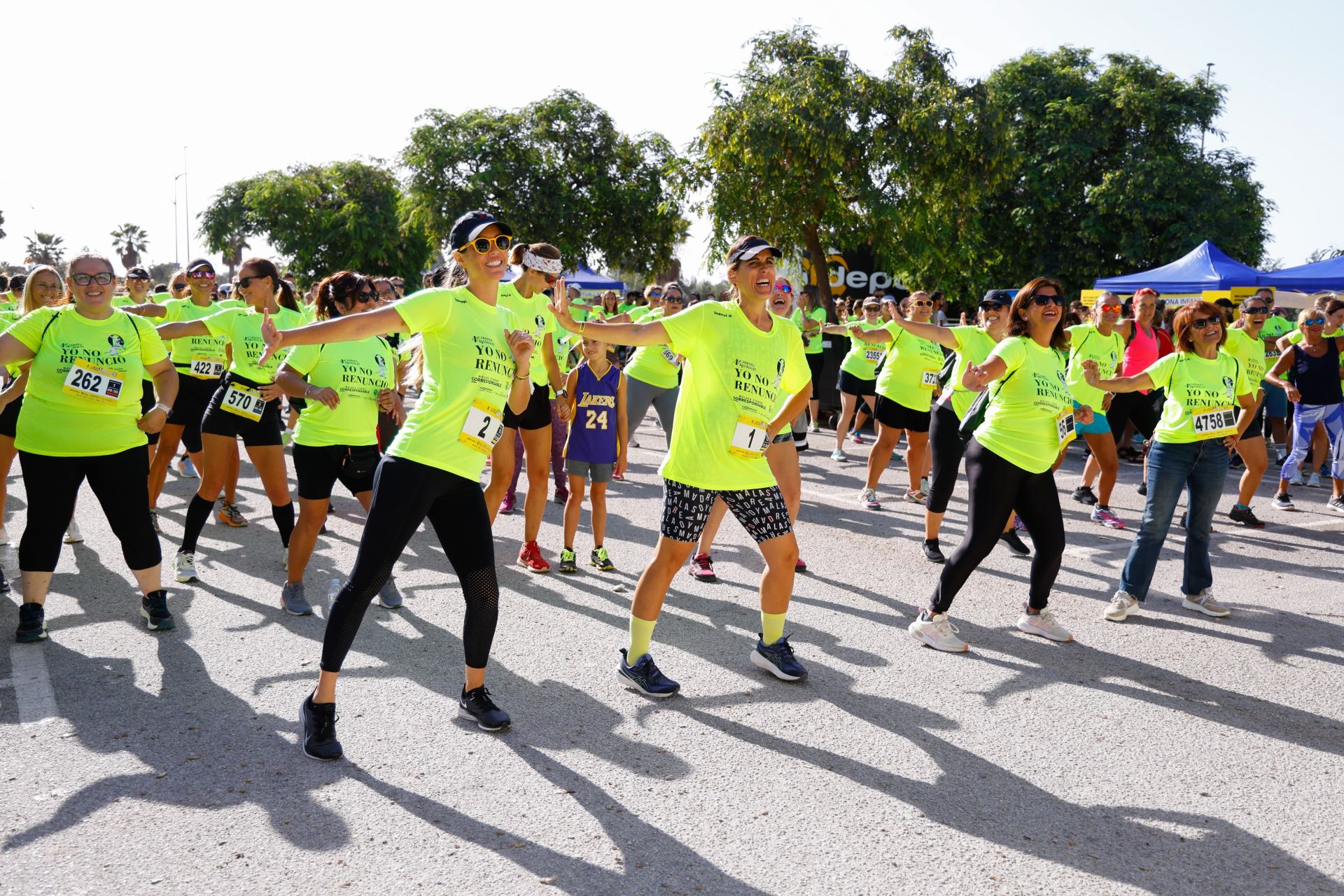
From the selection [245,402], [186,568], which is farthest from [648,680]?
[186,568]

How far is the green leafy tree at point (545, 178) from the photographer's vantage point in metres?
30.0

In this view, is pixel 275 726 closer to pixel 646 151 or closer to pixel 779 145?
pixel 779 145

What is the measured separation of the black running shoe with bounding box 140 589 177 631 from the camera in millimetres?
4996

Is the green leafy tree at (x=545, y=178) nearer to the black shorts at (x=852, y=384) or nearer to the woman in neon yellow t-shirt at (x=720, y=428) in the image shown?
the black shorts at (x=852, y=384)

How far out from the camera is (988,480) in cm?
499

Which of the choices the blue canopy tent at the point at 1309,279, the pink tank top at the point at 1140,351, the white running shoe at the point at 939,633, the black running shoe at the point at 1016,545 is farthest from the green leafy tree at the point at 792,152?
the white running shoe at the point at 939,633

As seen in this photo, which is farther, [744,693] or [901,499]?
[901,499]

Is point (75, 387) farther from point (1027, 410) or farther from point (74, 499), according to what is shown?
point (1027, 410)

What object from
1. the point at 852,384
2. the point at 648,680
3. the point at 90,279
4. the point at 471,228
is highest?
the point at 471,228

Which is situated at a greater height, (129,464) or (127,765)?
(129,464)

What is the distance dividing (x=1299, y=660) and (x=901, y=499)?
450 centimetres

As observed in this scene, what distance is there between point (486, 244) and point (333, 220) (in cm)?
4083

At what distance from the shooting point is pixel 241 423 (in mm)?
5938

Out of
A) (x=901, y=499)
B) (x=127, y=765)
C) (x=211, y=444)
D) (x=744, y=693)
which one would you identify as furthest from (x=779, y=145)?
(x=127, y=765)
